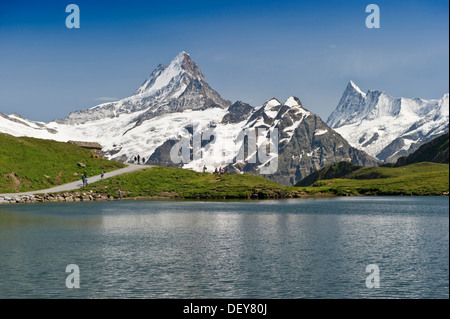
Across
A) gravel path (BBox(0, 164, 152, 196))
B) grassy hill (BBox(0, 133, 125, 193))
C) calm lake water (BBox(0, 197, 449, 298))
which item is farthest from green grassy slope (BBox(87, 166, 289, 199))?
calm lake water (BBox(0, 197, 449, 298))

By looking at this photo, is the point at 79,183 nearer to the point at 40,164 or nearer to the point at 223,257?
the point at 40,164

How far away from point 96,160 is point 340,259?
128317mm

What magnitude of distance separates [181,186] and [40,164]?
41902 mm

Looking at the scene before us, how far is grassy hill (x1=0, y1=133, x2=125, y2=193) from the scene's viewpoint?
130000 mm

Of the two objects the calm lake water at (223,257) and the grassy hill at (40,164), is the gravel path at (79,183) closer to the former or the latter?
the grassy hill at (40,164)

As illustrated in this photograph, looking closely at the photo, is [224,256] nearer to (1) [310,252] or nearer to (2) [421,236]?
(1) [310,252]

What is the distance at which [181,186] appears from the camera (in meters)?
148

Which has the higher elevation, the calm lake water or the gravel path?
the gravel path

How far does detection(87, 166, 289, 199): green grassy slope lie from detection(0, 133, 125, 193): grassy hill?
40.5 feet

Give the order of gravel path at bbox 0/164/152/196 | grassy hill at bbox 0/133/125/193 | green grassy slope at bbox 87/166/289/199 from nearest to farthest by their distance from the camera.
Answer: gravel path at bbox 0/164/152/196
grassy hill at bbox 0/133/125/193
green grassy slope at bbox 87/166/289/199

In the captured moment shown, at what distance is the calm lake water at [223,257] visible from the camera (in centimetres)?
3381

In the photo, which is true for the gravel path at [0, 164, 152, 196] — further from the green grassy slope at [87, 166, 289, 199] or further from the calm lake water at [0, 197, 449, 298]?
the calm lake water at [0, 197, 449, 298]

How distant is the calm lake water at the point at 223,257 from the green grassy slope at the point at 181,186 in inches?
2399

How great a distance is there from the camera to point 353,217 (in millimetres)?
82688
